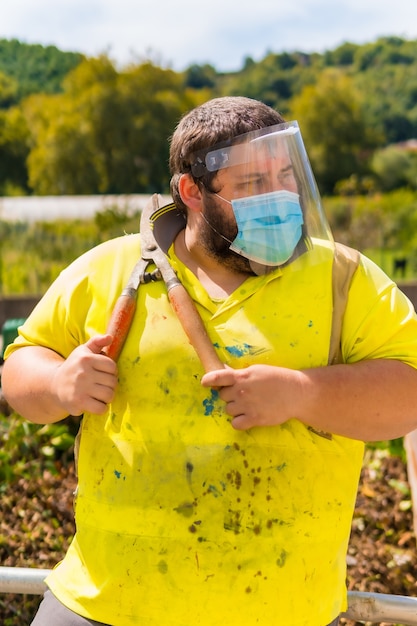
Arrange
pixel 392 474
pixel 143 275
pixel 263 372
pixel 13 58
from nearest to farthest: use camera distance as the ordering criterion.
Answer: pixel 263 372 → pixel 143 275 → pixel 392 474 → pixel 13 58

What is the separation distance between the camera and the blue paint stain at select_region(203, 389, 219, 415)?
1923 millimetres

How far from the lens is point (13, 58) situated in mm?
5723

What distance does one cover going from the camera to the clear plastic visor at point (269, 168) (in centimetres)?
191

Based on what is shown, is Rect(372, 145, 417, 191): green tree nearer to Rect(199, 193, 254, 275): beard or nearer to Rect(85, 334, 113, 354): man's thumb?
Rect(199, 193, 254, 275): beard

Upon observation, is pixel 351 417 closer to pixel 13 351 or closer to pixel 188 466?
pixel 188 466

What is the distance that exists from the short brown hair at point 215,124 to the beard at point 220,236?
50 mm

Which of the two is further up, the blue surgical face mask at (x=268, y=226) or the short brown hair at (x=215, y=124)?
the short brown hair at (x=215, y=124)

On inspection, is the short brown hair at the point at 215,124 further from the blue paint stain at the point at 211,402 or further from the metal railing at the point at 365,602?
the metal railing at the point at 365,602

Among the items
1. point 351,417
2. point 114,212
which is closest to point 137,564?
point 351,417

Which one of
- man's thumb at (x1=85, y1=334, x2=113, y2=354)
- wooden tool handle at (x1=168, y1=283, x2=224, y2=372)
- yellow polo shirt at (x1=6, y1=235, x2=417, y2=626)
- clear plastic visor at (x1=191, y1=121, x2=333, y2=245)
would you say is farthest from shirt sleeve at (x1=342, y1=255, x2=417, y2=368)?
man's thumb at (x1=85, y1=334, x2=113, y2=354)

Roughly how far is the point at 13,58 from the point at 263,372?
449cm

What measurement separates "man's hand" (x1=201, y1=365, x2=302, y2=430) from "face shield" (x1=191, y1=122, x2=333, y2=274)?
272 millimetres

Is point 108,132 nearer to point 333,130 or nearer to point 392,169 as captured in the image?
point 333,130

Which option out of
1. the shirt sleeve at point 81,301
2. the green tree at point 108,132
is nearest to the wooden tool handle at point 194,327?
the shirt sleeve at point 81,301
